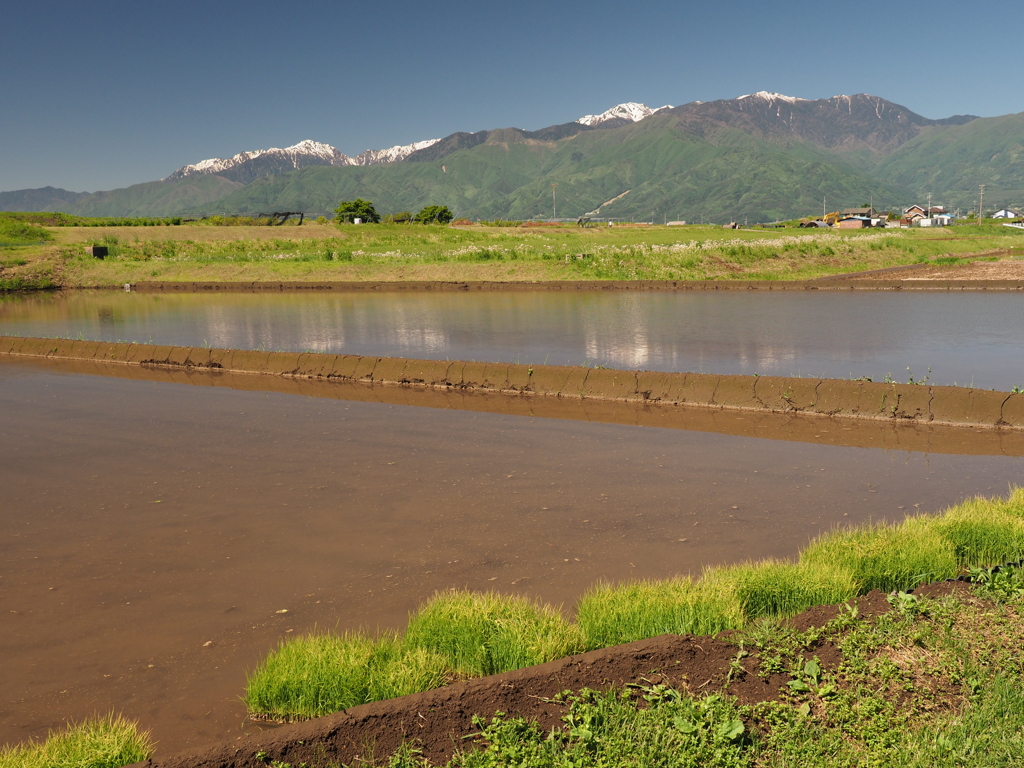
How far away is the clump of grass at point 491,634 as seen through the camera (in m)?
4.89

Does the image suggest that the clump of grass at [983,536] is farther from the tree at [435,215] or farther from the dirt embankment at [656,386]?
the tree at [435,215]

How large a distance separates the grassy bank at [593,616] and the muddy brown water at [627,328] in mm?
8805

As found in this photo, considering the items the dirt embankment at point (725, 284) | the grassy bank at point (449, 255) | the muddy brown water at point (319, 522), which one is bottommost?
the muddy brown water at point (319, 522)

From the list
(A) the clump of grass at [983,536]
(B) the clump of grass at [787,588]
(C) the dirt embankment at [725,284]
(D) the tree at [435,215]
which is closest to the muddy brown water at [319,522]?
(B) the clump of grass at [787,588]

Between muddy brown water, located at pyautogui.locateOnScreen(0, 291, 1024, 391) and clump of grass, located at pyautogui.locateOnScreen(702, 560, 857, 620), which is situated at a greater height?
muddy brown water, located at pyautogui.locateOnScreen(0, 291, 1024, 391)

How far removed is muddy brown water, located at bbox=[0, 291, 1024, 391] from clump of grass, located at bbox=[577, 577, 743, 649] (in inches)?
404

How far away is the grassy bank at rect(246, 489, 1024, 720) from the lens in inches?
180

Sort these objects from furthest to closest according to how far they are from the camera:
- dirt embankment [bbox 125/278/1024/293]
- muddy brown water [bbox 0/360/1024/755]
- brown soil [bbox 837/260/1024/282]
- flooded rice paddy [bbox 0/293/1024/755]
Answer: brown soil [bbox 837/260/1024/282], dirt embankment [bbox 125/278/1024/293], flooded rice paddy [bbox 0/293/1024/755], muddy brown water [bbox 0/360/1024/755]

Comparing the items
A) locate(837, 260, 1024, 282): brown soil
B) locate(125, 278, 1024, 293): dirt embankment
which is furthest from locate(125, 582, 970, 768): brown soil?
locate(837, 260, 1024, 282): brown soil

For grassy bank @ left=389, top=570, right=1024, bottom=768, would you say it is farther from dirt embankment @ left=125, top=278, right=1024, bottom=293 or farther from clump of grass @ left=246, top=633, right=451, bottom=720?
dirt embankment @ left=125, top=278, right=1024, bottom=293

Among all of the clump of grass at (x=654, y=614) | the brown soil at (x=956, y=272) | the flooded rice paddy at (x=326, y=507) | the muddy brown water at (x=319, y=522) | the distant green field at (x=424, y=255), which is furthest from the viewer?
the distant green field at (x=424, y=255)

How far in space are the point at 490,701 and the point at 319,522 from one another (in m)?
3.89

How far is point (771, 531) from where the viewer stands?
7316 mm

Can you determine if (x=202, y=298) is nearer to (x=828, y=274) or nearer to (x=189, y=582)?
(x=828, y=274)
